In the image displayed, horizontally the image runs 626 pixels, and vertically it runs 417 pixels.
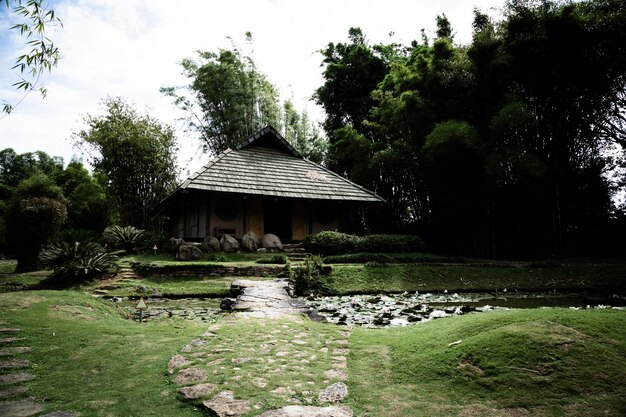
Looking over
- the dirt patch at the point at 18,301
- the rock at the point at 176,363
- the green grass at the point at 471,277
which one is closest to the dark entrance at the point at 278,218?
the green grass at the point at 471,277

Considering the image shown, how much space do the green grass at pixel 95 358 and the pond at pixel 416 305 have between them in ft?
9.36

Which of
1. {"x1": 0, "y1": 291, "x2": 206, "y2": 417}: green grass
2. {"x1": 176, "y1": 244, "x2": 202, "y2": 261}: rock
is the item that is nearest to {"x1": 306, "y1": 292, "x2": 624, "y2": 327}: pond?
{"x1": 0, "y1": 291, "x2": 206, "y2": 417}: green grass

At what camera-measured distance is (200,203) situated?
49.7ft

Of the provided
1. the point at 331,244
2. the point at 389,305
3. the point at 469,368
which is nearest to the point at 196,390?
the point at 469,368

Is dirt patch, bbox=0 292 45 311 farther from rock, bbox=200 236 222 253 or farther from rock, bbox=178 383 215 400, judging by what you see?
rock, bbox=200 236 222 253

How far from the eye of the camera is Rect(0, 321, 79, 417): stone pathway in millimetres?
2281

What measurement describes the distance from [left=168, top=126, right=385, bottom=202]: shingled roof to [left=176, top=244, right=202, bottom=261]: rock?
2475 mm

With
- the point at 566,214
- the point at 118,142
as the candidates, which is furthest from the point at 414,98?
the point at 118,142

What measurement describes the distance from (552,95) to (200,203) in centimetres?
1409

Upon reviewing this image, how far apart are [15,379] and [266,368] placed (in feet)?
6.47

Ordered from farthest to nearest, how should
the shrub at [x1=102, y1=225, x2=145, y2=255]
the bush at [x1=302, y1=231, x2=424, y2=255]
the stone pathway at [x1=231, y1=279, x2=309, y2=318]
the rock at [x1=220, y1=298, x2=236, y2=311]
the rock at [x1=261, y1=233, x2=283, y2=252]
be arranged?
the shrub at [x1=102, y1=225, x2=145, y2=255]
the rock at [x1=261, y1=233, x2=283, y2=252]
the bush at [x1=302, y1=231, x2=424, y2=255]
the rock at [x1=220, y1=298, x2=236, y2=311]
the stone pathway at [x1=231, y1=279, x2=309, y2=318]

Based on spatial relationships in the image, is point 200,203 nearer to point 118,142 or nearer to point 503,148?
point 118,142

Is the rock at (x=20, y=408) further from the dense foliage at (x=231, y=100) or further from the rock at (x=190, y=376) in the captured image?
the dense foliage at (x=231, y=100)

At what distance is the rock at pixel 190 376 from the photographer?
9.10 feet
